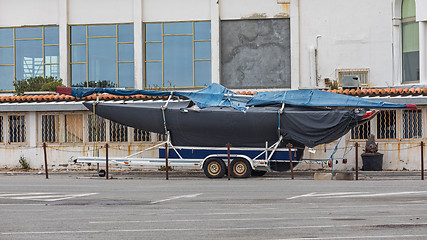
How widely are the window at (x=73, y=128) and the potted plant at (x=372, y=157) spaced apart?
11453 mm

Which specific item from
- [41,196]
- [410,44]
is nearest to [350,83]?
[410,44]

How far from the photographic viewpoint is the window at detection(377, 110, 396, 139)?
96.7 ft

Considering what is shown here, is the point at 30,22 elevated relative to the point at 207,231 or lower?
elevated

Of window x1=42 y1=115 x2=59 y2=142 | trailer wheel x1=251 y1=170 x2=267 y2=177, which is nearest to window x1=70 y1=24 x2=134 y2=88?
window x1=42 y1=115 x2=59 y2=142

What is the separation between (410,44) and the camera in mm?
33469

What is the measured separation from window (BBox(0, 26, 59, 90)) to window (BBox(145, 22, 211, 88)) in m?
4.64

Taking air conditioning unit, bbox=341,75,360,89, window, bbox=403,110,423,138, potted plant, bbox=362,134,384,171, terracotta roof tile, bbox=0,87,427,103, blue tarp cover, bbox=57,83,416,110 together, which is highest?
air conditioning unit, bbox=341,75,360,89

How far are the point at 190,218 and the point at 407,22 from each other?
75.8 feet

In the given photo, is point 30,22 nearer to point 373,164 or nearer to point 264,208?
point 373,164

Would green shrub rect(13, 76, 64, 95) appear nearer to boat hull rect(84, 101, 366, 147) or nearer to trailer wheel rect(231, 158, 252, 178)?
boat hull rect(84, 101, 366, 147)

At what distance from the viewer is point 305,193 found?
60.0 ft

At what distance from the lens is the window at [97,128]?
1227 inches

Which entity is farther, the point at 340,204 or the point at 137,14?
the point at 137,14

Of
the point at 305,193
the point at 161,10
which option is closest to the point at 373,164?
the point at 305,193
